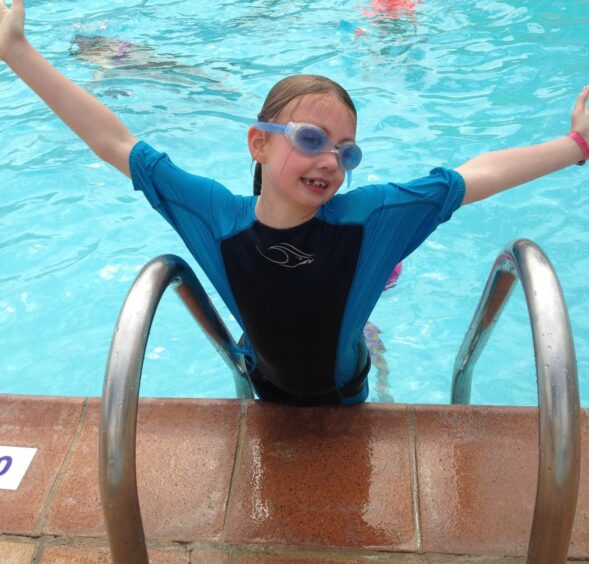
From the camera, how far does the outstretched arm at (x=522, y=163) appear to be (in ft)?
7.34

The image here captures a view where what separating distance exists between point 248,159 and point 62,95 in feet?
14.6

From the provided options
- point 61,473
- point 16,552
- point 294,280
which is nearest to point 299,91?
point 294,280

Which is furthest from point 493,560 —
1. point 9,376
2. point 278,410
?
point 9,376

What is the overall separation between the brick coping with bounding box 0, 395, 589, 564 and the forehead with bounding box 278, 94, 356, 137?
1037 millimetres

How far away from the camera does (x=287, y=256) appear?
2250mm

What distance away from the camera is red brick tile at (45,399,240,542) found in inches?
89.8

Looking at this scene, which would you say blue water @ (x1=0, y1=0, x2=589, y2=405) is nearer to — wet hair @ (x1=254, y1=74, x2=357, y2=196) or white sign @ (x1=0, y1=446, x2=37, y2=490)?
white sign @ (x1=0, y1=446, x2=37, y2=490)

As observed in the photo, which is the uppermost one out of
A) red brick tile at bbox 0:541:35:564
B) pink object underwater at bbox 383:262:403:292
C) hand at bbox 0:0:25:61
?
hand at bbox 0:0:25:61

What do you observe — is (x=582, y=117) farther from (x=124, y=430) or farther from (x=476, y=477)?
(x=124, y=430)

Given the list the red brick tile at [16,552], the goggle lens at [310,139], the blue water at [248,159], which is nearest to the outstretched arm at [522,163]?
the goggle lens at [310,139]

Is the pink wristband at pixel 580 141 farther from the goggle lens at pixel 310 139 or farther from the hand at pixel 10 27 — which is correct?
the hand at pixel 10 27

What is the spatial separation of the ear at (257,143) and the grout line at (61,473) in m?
1.17

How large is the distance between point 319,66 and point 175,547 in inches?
261

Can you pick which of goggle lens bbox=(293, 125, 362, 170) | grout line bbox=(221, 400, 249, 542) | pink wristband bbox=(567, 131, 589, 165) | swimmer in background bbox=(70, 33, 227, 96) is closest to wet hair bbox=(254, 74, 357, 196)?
goggle lens bbox=(293, 125, 362, 170)
